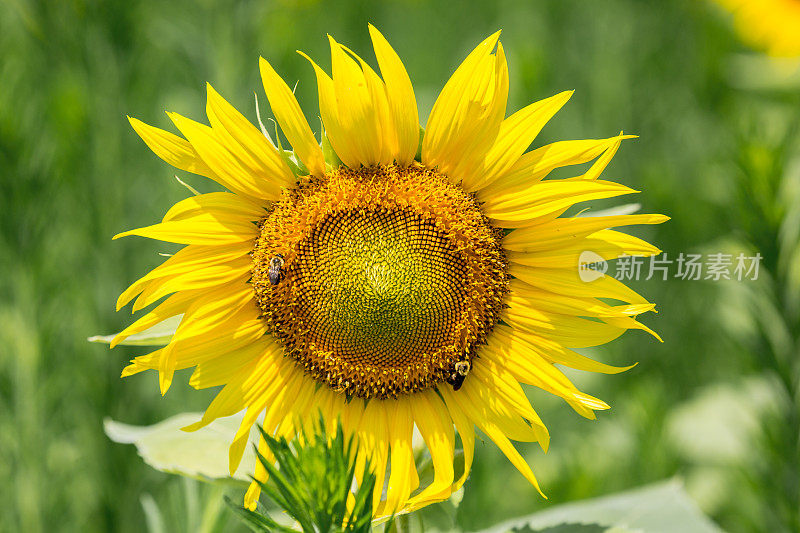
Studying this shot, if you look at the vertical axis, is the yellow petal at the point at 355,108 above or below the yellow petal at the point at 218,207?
above

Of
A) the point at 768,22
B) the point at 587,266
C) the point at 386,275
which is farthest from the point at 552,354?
the point at 768,22

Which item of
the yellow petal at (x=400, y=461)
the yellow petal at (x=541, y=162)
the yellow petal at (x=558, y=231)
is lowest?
the yellow petal at (x=400, y=461)

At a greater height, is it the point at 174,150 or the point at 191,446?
the point at 174,150

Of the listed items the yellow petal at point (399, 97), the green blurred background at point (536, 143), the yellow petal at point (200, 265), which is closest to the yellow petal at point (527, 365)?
the yellow petal at point (399, 97)

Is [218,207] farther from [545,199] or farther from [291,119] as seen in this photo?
[545,199]

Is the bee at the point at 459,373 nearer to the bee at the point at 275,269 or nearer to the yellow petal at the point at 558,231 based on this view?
the yellow petal at the point at 558,231

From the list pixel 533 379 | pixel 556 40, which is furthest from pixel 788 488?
pixel 556 40
